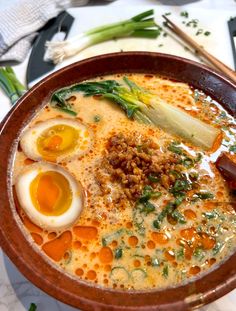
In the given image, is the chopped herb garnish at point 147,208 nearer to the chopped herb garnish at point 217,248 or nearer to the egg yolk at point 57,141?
the chopped herb garnish at point 217,248

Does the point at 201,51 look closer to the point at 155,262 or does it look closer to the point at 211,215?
the point at 211,215

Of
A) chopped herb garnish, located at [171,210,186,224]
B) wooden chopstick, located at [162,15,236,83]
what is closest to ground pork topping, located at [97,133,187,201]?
chopped herb garnish, located at [171,210,186,224]

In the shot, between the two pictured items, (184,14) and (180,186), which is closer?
(180,186)

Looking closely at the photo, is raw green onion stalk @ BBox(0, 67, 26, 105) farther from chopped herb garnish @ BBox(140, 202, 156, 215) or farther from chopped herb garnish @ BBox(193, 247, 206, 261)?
chopped herb garnish @ BBox(193, 247, 206, 261)

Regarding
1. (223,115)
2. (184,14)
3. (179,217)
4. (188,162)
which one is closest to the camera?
(179,217)

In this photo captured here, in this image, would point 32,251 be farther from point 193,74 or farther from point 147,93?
point 193,74

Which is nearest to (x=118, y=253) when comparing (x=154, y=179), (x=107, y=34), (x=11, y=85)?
(x=154, y=179)
